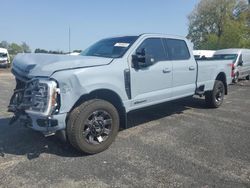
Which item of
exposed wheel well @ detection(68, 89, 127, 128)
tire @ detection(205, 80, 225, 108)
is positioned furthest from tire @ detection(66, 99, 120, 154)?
tire @ detection(205, 80, 225, 108)

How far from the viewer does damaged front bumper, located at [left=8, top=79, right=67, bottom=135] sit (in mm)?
4387

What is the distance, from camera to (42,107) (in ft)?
14.5

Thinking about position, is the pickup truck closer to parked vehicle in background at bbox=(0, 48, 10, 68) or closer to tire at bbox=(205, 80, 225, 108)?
tire at bbox=(205, 80, 225, 108)

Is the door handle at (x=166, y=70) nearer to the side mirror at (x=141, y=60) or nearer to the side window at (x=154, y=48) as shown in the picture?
the side window at (x=154, y=48)

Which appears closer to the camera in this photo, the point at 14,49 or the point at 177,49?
the point at 177,49

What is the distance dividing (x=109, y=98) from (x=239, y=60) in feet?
42.7

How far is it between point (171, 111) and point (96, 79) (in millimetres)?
3587

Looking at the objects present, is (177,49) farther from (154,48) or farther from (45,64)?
(45,64)

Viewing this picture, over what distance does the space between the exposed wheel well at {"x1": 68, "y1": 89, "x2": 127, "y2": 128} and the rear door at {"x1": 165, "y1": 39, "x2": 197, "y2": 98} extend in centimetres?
159

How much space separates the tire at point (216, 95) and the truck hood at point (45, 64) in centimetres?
401

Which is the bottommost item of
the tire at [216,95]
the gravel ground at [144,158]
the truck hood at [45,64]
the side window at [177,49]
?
the gravel ground at [144,158]

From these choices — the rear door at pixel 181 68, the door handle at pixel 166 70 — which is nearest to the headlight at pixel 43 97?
the door handle at pixel 166 70

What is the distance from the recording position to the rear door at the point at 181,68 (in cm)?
666

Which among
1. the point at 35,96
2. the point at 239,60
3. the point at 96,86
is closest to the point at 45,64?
the point at 35,96
